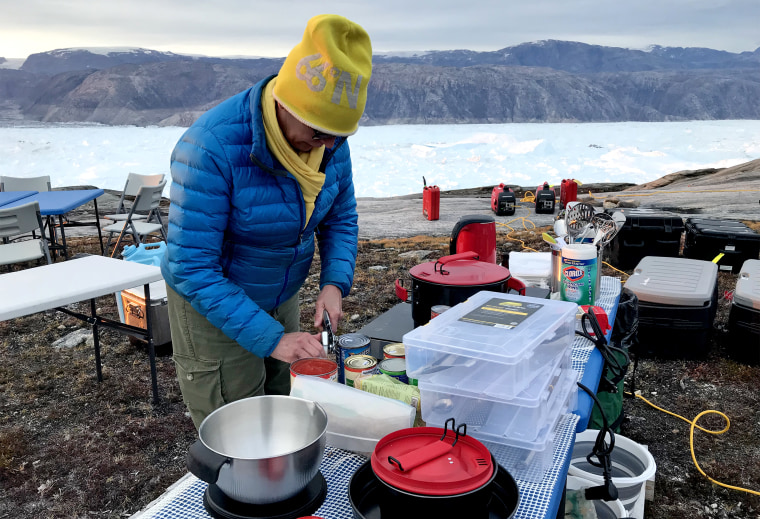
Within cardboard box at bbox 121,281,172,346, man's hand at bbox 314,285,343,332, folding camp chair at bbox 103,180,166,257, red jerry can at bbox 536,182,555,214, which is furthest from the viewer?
red jerry can at bbox 536,182,555,214

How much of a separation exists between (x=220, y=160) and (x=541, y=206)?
1033 cm

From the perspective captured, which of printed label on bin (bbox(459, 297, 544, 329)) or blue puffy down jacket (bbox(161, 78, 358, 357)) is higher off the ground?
blue puffy down jacket (bbox(161, 78, 358, 357))

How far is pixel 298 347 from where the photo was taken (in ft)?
4.87

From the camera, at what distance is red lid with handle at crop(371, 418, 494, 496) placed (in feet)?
3.20

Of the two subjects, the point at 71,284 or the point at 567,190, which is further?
the point at 567,190

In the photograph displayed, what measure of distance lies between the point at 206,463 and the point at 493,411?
66 centimetres

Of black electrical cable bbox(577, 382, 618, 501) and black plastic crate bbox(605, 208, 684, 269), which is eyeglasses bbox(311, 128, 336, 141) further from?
black plastic crate bbox(605, 208, 684, 269)

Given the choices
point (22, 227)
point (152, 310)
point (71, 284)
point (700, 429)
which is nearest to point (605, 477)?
point (700, 429)

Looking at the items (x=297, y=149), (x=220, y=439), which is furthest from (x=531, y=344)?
(x=297, y=149)

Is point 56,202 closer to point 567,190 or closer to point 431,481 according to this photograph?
point 431,481

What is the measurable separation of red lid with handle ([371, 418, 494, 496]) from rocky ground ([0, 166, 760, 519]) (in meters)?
1.99

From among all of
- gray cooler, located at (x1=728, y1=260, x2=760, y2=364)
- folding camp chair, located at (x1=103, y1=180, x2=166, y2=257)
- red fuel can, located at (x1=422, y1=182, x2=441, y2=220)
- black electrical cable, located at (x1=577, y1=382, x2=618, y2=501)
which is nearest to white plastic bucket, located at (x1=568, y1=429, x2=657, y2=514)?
black electrical cable, located at (x1=577, y1=382, x2=618, y2=501)

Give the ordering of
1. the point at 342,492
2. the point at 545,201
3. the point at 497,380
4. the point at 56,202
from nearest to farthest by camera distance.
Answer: the point at 342,492 < the point at 497,380 < the point at 56,202 < the point at 545,201

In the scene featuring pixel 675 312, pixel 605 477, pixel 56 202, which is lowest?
pixel 675 312
